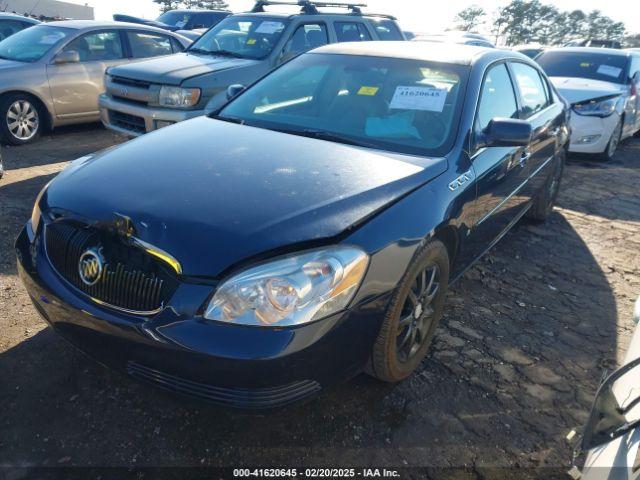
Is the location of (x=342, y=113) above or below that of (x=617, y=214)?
above

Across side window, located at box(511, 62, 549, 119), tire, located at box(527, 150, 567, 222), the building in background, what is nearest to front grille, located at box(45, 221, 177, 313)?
side window, located at box(511, 62, 549, 119)

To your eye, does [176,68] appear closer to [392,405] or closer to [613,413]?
[392,405]

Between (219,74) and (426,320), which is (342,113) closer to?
(426,320)

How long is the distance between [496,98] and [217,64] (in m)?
3.72

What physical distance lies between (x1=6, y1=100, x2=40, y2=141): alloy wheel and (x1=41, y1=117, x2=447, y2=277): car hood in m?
4.58

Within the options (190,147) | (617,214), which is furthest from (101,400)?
(617,214)

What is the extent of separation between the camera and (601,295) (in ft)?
11.8

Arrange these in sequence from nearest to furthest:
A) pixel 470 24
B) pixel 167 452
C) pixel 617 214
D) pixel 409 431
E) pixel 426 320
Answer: pixel 167 452
pixel 409 431
pixel 426 320
pixel 617 214
pixel 470 24

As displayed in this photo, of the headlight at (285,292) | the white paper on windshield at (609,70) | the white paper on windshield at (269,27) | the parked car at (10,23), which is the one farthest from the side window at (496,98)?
the parked car at (10,23)

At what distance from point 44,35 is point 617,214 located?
7.56 metres

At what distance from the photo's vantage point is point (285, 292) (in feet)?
5.90

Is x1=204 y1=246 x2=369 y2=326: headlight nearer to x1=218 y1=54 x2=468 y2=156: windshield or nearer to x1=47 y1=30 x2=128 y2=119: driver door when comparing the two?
x1=218 y1=54 x2=468 y2=156: windshield

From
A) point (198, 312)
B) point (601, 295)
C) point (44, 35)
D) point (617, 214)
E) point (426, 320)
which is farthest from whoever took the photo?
point (44, 35)

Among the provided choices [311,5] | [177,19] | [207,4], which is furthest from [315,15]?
[207,4]
